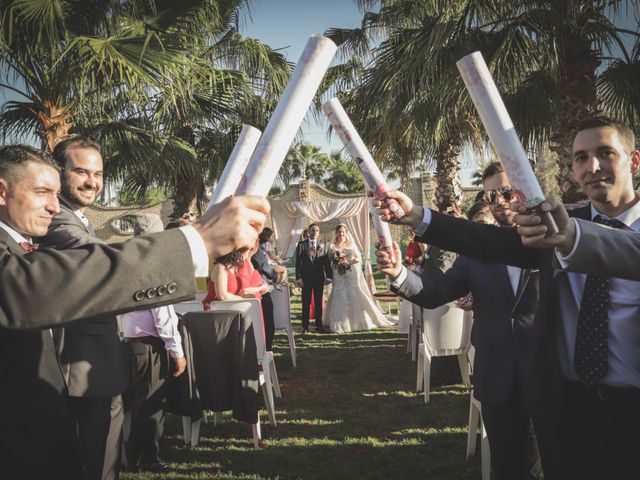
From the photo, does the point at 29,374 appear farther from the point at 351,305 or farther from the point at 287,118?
the point at 351,305

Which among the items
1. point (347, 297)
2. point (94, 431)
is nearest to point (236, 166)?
point (94, 431)

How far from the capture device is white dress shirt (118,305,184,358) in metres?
3.72

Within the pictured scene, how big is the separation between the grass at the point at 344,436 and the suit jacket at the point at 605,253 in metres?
2.75

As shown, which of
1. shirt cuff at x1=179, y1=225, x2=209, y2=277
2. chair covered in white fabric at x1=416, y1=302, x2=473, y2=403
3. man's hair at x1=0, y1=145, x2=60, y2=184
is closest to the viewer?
shirt cuff at x1=179, y1=225, x2=209, y2=277

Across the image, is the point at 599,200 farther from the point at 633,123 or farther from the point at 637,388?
the point at 633,123

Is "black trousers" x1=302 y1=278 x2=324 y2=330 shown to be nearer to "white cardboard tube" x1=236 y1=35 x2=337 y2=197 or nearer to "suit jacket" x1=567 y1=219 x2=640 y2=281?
"suit jacket" x1=567 y1=219 x2=640 y2=281

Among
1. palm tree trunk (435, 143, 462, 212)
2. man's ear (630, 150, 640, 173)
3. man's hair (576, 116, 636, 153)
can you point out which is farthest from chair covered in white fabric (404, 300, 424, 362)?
man's hair (576, 116, 636, 153)

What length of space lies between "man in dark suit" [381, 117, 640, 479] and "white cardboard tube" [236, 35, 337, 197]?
0.76 meters

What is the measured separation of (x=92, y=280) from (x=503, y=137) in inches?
40.3

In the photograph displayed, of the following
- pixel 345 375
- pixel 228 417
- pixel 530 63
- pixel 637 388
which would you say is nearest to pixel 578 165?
pixel 637 388

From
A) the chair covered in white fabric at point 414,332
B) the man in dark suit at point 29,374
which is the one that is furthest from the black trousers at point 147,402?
the chair covered in white fabric at point 414,332

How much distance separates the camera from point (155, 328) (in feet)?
12.5

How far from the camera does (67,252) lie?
111 centimetres

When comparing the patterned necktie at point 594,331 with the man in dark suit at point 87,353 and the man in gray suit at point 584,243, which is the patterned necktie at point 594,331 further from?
the man in dark suit at point 87,353
